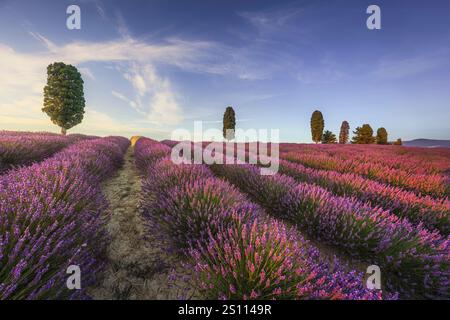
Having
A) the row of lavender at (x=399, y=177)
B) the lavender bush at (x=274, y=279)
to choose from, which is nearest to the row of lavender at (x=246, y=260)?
the lavender bush at (x=274, y=279)

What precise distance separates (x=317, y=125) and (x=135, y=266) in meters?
40.3

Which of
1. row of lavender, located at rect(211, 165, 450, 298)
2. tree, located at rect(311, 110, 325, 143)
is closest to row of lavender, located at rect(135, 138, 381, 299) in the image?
row of lavender, located at rect(211, 165, 450, 298)

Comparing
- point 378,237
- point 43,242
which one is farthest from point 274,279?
point 378,237

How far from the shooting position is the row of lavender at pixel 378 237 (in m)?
1.99

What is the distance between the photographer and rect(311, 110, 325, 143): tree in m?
37.2

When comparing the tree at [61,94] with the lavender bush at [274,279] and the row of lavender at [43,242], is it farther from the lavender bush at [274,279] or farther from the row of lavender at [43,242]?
the lavender bush at [274,279]

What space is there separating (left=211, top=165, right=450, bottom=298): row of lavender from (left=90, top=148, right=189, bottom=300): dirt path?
189 cm

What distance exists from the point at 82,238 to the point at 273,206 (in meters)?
2.68

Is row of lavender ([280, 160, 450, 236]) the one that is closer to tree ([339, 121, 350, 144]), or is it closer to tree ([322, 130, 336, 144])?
tree ([322, 130, 336, 144])

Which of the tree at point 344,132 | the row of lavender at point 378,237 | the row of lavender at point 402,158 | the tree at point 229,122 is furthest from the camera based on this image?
the tree at point 344,132

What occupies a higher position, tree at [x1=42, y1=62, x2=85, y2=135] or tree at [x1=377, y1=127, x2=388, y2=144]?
tree at [x1=42, y1=62, x2=85, y2=135]

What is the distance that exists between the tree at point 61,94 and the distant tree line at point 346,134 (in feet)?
120

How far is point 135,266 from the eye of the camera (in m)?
1.94
